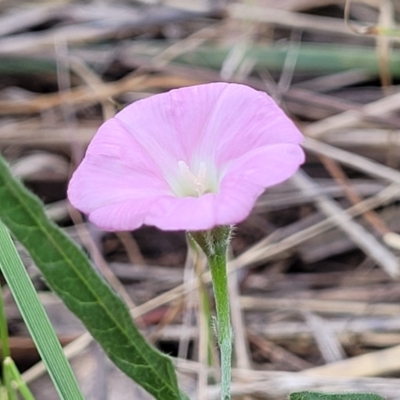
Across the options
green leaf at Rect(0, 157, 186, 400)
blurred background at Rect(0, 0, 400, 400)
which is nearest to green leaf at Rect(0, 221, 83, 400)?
green leaf at Rect(0, 157, 186, 400)

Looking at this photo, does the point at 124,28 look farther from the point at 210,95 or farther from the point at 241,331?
the point at 210,95

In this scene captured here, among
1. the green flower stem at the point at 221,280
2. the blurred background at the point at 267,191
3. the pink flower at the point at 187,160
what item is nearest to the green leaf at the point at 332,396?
the green flower stem at the point at 221,280

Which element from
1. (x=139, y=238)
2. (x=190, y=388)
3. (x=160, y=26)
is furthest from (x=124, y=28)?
(x=190, y=388)

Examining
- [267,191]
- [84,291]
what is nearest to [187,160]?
[84,291]

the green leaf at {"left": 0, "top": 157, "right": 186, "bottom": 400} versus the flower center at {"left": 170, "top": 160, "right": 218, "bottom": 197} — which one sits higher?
the flower center at {"left": 170, "top": 160, "right": 218, "bottom": 197}

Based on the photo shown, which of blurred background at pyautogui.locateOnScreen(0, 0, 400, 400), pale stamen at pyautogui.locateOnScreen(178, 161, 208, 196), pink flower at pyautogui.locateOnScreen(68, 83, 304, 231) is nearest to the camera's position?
pink flower at pyautogui.locateOnScreen(68, 83, 304, 231)

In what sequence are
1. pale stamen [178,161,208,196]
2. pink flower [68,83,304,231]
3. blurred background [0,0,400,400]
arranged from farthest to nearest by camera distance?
1. blurred background [0,0,400,400]
2. pale stamen [178,161,208,196]
3. pink flower [68,83,304,231]

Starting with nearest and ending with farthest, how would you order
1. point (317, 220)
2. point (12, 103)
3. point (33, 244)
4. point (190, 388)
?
point (33, 244) → point (190, 388) → point (317, 220) → point (12, 103)

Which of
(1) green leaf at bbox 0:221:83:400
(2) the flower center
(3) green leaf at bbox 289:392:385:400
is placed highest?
(2) the flower center

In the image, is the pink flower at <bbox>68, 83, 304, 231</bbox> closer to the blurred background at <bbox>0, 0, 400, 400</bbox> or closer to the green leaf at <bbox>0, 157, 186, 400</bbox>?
the green leaf at <bbox>0, 157, 186, 400</bbox>
